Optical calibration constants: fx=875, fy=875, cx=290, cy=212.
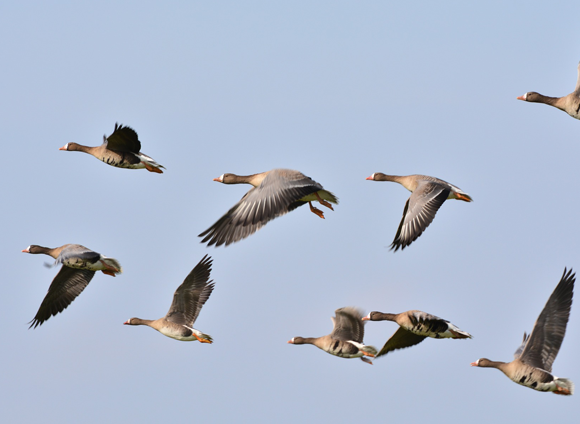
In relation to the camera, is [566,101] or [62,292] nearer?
[566,101]

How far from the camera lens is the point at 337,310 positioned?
80.4ft

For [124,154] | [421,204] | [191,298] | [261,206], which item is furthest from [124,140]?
[421,204]

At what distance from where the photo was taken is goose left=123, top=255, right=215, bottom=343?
25.4m

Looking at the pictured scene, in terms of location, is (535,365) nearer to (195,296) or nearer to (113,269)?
(195,296)

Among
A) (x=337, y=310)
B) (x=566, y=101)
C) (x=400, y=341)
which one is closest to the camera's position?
(x=566, y=101)

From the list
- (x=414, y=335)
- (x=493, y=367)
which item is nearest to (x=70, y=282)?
(x=414, y=335)

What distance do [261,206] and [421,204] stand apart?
209 inches

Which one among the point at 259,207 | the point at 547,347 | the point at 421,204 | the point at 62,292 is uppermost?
the point at 421,204

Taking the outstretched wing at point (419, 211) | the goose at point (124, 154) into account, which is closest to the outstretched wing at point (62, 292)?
the goose at point (124, 154)

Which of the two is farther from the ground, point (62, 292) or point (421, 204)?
point (421, 204)

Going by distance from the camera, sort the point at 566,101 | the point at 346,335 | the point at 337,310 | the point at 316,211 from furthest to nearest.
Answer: the point at 346,335 < the point at 337,310 < the point at 566,101 < the point at 316,211

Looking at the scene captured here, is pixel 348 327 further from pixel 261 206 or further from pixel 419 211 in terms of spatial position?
pixel 261 206

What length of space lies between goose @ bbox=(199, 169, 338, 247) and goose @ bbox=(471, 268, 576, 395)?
6325 mm

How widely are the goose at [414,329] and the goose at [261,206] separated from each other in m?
4.67
